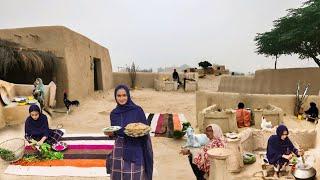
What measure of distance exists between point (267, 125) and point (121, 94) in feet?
18.7

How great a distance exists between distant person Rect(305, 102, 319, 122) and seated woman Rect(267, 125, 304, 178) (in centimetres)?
632

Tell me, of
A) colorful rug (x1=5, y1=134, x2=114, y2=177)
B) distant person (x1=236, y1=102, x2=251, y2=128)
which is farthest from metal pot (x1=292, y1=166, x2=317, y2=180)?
distant person (x1=236, y1=102, x2=251, y2=128)

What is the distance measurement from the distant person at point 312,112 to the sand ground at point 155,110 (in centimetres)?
44

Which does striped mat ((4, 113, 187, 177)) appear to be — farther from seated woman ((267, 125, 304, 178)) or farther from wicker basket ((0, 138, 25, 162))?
seated woman ((267, 125, 304, 178))

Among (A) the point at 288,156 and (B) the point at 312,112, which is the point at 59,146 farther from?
(B) the point at 312,112

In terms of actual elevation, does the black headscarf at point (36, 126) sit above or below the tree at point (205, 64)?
below

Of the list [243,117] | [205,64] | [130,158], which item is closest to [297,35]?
[243,117]

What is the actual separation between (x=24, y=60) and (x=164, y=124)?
5.58 meters

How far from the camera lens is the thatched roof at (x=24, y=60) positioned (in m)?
13.4

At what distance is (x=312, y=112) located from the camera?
12.6 metres

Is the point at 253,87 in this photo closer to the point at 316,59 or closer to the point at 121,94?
the point at 316,59

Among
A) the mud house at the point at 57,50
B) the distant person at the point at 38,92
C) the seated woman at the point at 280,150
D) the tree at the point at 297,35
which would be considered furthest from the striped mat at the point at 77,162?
the tree at the point at 297,35

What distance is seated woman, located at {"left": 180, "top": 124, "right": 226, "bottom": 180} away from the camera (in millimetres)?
5066

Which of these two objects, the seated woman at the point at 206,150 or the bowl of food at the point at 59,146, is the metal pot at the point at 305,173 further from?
the bowl of food at the point at 59,146
